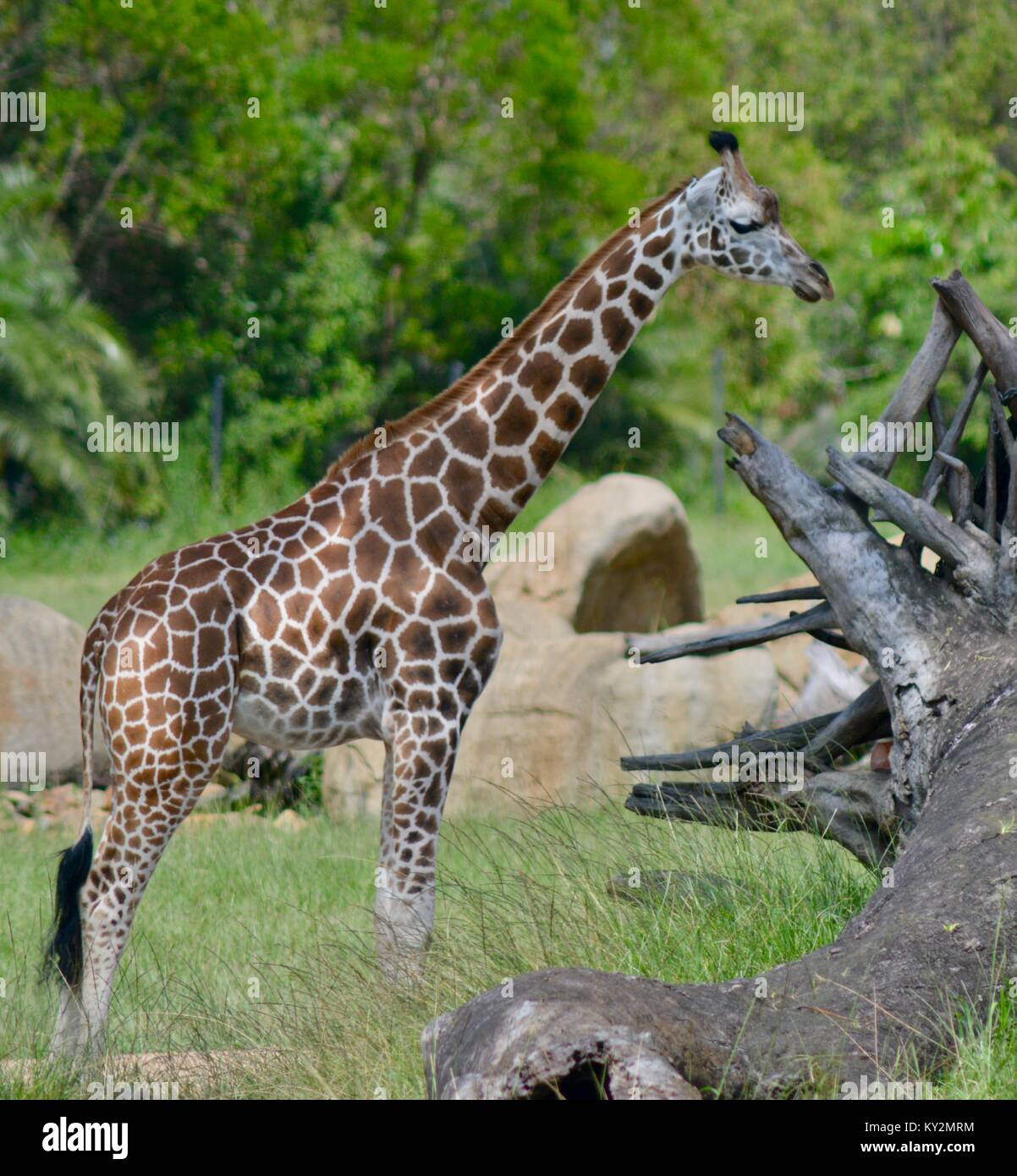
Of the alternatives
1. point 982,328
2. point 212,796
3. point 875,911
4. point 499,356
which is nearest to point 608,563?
point 212,796

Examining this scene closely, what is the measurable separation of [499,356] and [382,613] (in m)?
1.25

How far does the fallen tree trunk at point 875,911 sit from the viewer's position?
3.88 meters

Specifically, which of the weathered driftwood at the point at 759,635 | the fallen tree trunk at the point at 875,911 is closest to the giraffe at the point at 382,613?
the weathered driftwood at the point at 759,635

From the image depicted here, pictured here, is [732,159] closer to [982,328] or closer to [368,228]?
[982,328]

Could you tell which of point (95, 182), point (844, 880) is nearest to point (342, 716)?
point (844, 880)

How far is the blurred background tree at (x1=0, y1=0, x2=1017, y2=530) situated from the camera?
67.8ft

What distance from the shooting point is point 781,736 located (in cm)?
646

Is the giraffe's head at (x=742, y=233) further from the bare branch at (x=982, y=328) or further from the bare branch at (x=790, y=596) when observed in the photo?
the bare branch at (x=790, y=596)

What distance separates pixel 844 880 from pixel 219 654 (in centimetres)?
252

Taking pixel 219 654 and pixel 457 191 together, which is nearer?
pixel 219 654
